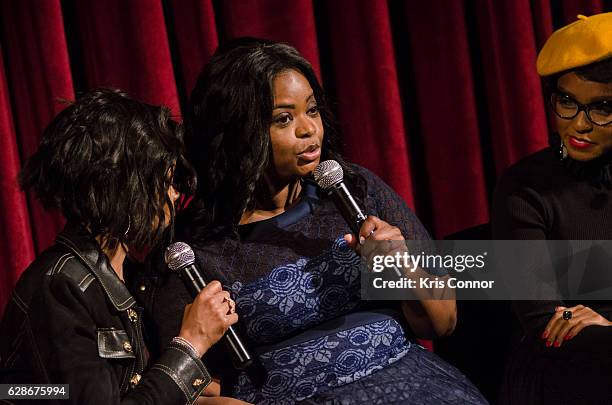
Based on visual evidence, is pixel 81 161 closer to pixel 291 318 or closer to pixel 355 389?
pixel 291 318

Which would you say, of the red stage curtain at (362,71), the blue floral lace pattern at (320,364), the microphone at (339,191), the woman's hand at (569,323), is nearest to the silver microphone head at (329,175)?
the microphone at (339,191)

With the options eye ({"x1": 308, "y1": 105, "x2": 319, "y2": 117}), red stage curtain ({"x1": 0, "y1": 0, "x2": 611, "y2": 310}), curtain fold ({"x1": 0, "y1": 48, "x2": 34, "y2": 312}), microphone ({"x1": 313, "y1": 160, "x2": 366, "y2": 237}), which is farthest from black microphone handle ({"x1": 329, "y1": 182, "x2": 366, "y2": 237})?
curtain fold ({"x1": 0, "y1": 48, "x2": 34, "y2": 312})

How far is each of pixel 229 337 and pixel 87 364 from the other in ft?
0.85

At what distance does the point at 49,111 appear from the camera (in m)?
2.28

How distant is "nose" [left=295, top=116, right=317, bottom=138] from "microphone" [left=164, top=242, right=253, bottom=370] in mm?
363

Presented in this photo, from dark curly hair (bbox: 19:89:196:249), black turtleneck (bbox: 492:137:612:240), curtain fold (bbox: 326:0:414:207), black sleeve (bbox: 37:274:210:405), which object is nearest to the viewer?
black sleeve (bbox: 37:274:210:405)

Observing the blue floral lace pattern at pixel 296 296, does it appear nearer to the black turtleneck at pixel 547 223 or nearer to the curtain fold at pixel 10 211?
the black turtleneck at pixel 547 223

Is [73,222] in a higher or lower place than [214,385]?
higher

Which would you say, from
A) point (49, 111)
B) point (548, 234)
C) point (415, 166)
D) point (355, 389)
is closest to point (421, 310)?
point (355, 389)

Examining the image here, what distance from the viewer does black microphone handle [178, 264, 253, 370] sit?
1577 millimetres

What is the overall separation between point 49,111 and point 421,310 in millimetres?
1107

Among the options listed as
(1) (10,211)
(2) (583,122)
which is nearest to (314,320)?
(2) (583,122)

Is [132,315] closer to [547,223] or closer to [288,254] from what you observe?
[288,254]

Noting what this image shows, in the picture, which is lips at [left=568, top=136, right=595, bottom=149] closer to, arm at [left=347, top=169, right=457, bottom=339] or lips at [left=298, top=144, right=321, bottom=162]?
arm at [left=347, top=169, right=457, bottom=339]
